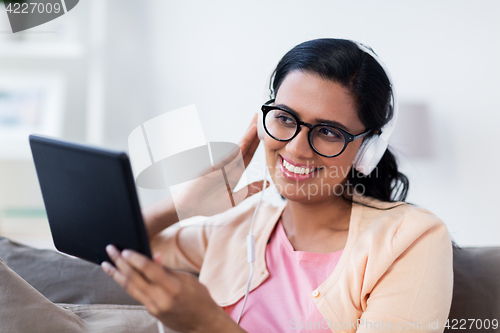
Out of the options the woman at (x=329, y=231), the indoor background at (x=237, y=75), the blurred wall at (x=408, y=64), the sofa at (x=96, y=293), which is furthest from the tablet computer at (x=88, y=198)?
the indoor background at (x=237, y=75)

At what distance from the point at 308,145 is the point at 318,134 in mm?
37

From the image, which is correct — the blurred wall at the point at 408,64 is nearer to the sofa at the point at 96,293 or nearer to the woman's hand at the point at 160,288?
the sofa at the point at 96,293

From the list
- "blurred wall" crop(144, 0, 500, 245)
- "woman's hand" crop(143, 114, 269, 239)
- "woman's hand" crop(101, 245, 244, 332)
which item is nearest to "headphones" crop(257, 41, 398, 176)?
"woman's hand" crop(143, 114, 269, 239)

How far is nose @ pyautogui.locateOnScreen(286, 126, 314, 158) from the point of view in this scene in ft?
3.40

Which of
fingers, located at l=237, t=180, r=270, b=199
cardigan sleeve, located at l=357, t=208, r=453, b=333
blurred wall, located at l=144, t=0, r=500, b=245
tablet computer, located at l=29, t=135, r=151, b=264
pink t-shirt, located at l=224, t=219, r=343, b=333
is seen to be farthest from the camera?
blurred wall, located at l=144, t=0, r=500, b=245

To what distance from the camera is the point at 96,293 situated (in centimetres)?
123

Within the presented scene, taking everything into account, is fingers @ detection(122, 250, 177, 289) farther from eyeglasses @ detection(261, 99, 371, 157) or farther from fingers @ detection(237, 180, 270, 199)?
fingers @ detection(237, 180, 270, 199)

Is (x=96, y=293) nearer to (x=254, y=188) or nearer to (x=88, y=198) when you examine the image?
(x=254, y=188)

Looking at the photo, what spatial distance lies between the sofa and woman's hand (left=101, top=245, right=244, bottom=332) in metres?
0.38

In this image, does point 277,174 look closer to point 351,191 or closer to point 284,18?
point 351,191

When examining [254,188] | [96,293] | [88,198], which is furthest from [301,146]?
[96,293]

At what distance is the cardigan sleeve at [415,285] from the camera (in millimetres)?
873

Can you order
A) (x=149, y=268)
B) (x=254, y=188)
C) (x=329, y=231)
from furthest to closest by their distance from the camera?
(x=254, y=188) < (x=329, y=231) < (x=149, y=268)

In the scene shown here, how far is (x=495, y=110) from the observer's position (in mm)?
1812
